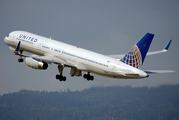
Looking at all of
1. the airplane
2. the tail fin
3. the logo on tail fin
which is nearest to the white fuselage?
the airplane

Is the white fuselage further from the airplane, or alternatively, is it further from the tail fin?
the tail fin

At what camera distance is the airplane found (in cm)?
4806

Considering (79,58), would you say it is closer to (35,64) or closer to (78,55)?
(78,55)

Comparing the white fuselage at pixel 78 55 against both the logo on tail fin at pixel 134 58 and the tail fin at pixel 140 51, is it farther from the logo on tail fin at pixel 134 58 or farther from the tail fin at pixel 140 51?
the tail fin at pixel 140 51

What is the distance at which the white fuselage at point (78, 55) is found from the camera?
4844 centimetres

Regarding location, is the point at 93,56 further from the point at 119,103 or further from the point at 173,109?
the point at 119,103

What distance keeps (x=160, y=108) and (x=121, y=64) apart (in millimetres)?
117112

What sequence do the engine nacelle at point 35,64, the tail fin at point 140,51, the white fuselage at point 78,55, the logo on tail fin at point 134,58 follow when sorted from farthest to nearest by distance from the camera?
the engine nacelle at point 35,64, the white fuselage at point 78,55, the logo on tail fin at point 134,58, the tail fin at point 140,51

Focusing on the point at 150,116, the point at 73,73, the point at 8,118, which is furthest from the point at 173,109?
the point at 73,73

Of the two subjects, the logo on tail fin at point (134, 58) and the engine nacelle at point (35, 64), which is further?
the engine nacelle at point (35, 64)

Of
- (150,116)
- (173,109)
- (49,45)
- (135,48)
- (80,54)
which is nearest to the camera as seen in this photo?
(135,48)

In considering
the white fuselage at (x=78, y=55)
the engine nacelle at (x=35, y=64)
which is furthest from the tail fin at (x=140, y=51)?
the engine nacelle at (x=35, y=64)

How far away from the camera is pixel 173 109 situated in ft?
515

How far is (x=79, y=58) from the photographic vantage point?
5303 cm
